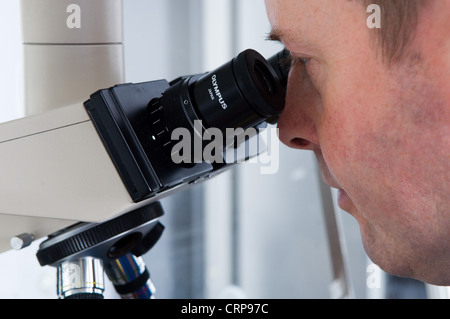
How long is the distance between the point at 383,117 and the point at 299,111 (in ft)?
0.43

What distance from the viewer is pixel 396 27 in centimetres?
57

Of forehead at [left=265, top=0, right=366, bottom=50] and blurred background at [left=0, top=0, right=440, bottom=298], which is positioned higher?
forehead at [left=265, top=0, right=366, bottom=50]

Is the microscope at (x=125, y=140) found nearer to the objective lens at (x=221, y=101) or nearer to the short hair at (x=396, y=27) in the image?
the objective lens at (x=221, y=101)

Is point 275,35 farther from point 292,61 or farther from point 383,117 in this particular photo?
point 383,117

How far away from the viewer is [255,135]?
796 millimetres

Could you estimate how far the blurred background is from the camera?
1564 millimetres

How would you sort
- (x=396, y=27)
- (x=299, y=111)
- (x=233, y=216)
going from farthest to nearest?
(x=233, y=216)
(x=299, y=111)
(x=396, y=27)

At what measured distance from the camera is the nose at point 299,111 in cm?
70

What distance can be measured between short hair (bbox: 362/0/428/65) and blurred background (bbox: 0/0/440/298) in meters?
0.98

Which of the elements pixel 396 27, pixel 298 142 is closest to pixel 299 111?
pixel 298 142

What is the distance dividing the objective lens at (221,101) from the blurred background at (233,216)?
2.83ft

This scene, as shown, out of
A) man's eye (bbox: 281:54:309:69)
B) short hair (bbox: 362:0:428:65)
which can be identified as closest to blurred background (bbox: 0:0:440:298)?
man's eye (bbox: 281:54:309:69)

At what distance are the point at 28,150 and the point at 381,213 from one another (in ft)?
1.40

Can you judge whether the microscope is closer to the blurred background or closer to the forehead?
the forehead
